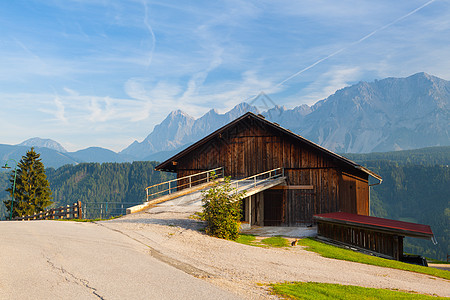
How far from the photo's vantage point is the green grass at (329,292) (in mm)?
8758

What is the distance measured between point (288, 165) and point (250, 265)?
17.6m

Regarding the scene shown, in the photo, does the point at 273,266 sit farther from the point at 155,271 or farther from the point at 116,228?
the point at 116,228

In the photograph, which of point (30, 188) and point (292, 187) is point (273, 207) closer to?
point (292, 187)

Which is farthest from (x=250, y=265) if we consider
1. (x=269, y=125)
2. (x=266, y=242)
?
(x=269, y=125)

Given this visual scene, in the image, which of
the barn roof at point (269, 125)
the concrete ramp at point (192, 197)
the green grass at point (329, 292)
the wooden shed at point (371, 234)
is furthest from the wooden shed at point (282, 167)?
the green grass at point (329, 292)

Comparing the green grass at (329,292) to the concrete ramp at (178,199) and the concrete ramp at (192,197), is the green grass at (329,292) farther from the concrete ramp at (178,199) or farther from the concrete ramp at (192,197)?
the concrete ramp at (178,199)

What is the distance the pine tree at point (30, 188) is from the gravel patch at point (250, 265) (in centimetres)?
3926

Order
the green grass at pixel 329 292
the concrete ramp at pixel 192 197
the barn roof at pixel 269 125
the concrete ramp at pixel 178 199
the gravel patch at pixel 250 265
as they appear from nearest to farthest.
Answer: the green grass at pixel 329 292
the gravel patch at pixel 250 265
the concrete ramp at pixel 192 197
the concrete ramp at pixel 178 199
the barn roof at pixel 269 125

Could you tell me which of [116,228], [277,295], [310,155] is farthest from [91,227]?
[310,155]

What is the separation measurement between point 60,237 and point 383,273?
12514mm

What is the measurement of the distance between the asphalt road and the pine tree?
1651 inches

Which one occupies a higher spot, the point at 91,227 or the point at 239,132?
the point at 239,132

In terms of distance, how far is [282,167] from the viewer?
28.9 metres

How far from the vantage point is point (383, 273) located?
1365cm
